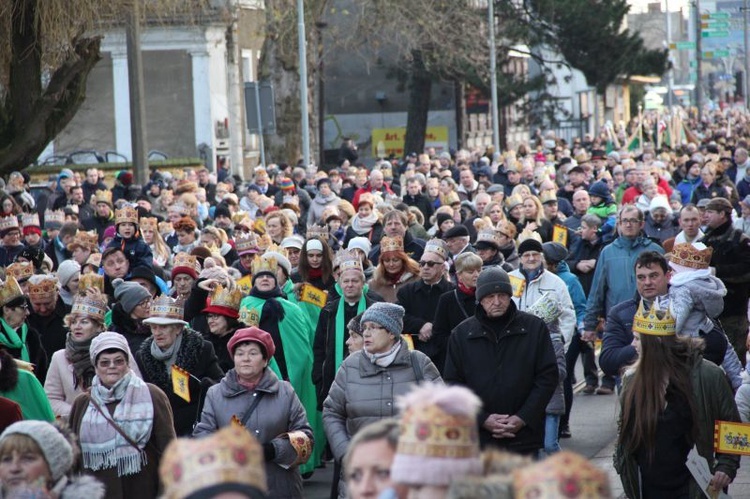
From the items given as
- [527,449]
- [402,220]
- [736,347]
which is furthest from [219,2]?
[527,449]

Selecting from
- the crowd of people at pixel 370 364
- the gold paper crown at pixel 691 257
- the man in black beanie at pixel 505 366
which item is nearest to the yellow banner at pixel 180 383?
the crowd of people at pixel 370 364

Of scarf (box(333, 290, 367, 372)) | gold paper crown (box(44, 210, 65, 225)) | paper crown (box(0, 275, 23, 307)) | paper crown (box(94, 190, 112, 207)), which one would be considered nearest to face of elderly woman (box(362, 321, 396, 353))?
scarf (box(333, 290, 367, 372))

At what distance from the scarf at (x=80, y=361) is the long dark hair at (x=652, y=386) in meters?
3.08

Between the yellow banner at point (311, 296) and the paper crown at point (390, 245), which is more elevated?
the paper crown at point (390, 245)

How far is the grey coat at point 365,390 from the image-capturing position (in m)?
7.93

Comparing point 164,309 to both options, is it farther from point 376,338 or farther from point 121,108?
point 121,108

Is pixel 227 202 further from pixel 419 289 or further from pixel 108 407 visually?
pixel 108 407

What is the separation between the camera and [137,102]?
890 inches

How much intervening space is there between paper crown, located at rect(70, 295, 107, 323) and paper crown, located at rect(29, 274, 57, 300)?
1625mm

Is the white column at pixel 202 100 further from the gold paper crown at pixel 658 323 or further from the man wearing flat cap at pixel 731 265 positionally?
the gold paper crown at pixel 658 323

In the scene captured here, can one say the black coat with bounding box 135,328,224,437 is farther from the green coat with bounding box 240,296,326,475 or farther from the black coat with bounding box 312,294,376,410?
the green coat with bounding box 240,296,326,475

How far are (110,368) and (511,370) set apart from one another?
2.10m

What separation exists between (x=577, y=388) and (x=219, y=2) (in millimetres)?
29028

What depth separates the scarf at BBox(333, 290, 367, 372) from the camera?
9.79 m
